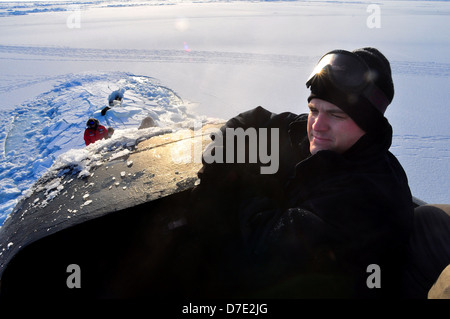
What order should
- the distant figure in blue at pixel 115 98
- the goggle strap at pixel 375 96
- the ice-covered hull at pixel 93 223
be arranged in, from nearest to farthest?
the goggle strap at pixel 375 96, the ice-covered hull at pixel 93 223, the distant figure in blue at pixel 115 98

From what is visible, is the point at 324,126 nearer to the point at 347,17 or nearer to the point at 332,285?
the point at 332,285

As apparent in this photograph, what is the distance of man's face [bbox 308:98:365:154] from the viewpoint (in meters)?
1.28

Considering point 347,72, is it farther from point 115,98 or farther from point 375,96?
point 115,98

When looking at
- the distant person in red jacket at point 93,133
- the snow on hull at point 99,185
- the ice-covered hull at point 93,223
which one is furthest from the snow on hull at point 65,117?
the ice-covered hull at point 93,223

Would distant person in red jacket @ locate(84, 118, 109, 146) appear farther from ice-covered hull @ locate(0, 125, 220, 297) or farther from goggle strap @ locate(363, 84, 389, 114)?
goggle strap @ locate(363, 84, 389, 114)

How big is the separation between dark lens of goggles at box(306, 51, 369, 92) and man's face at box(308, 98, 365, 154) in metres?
0.11

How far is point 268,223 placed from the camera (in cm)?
122

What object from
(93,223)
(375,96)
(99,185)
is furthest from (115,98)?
(375,96)

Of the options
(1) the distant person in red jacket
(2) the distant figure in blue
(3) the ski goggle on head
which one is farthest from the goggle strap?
(2) the distant figure in blue

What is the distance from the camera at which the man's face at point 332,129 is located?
4.20 feet

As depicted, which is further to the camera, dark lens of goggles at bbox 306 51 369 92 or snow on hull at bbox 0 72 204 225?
snow on hull at bbox 0 72 204 225

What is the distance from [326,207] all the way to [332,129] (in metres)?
0.38

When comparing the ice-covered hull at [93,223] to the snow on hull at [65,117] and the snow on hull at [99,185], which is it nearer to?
the snow on hull at [99,185]
